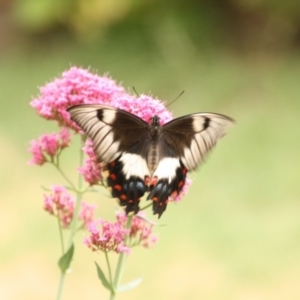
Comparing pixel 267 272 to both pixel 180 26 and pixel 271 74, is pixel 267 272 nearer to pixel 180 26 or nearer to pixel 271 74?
pixel 271 74

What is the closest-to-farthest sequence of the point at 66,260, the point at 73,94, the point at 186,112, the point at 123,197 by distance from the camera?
1. the point at 123,197
2. the point at 66,260
3. the point at 73,94
4. the point at 186,112

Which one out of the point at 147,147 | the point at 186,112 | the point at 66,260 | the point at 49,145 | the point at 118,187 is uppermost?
the point at 186,112

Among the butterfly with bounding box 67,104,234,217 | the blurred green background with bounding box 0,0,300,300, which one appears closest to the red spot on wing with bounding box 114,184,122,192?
the butterfly with bounding box 67,104,234,217

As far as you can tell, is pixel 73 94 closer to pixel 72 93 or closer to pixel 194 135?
pixel 72 93

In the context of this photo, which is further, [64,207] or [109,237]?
[64,207]

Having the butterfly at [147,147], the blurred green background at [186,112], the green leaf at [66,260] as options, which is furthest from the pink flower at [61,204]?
the blurred green background at [186,112]

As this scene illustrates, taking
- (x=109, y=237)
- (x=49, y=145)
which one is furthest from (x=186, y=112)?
(x=109, y=237)

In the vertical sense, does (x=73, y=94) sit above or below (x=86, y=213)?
above

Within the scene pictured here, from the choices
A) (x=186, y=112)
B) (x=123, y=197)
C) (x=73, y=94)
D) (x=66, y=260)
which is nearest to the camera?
(x=123, y=197)
